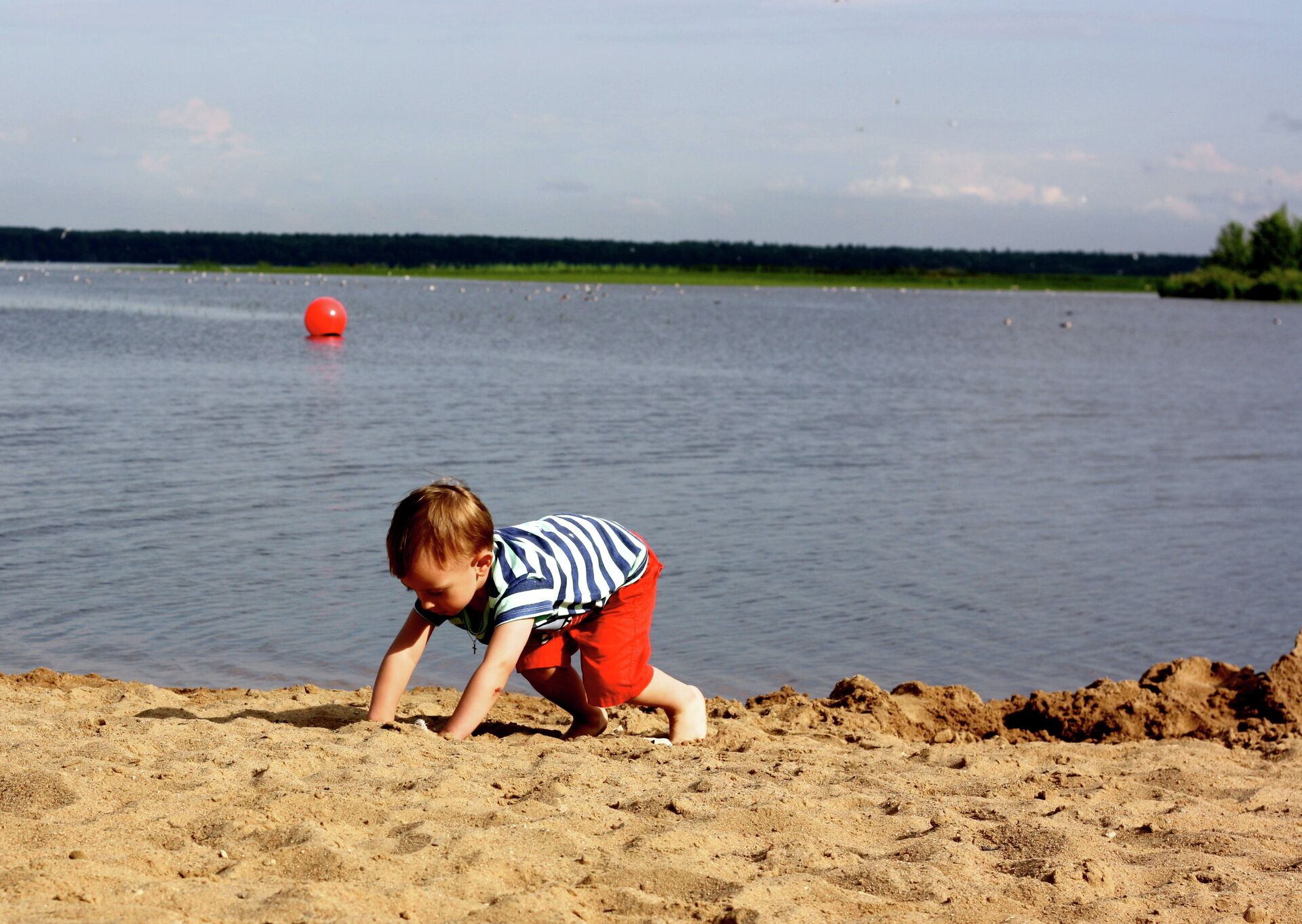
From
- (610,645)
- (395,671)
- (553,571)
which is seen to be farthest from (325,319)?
(553,571)

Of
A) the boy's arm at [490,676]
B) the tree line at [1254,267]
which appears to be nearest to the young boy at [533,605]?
the boy's arm at [490,676]

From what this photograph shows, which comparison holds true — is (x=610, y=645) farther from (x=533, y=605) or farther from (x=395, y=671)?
(x=395, y=671)

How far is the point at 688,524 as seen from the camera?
34.8 feet

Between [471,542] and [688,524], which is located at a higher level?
[471,542]

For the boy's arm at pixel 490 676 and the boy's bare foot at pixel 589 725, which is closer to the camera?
the boy's arm at pixel 490 676

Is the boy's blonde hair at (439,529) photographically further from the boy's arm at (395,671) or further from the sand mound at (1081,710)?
the sand mound at (1081,710)

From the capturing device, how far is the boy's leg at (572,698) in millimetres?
5488

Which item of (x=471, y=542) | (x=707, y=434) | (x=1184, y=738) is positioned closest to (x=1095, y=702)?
(x=1184, y=738)

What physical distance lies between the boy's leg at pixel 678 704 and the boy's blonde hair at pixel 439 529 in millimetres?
1073

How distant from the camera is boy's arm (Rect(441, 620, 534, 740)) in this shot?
4.90 meters

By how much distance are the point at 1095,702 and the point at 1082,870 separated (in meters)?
2.75

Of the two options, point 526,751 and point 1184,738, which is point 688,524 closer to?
point 1184,738

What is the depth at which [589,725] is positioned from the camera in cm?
558

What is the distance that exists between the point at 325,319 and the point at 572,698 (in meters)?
31.4
